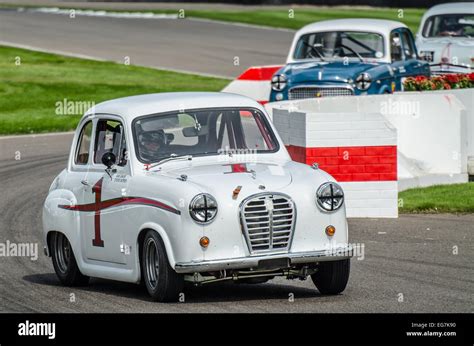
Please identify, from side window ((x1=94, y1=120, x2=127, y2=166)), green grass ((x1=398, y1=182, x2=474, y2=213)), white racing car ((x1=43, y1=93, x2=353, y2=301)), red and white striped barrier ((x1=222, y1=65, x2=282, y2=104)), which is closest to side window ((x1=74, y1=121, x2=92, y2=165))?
white racing car ((x1=43, y1=93, x2=353, y2=301))

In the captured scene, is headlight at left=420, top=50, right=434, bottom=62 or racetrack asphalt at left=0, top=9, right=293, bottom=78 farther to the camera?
racetrack asphalt at left=0, top=9, right=293, bottom=78

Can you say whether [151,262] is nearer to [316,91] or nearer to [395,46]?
[316,91]

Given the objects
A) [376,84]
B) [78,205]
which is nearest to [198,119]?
[78,205]

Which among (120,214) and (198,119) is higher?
(198,119)

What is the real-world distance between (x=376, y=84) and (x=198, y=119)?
403 inches

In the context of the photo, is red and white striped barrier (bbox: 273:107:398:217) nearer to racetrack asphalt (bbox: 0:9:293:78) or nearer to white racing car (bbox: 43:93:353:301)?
white racing car (bbox: 43:93:353:301)

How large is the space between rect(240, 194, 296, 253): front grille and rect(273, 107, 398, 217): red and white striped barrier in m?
5.64

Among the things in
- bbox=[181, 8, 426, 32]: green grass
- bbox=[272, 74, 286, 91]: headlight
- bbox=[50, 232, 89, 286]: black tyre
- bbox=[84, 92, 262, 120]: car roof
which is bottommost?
bbox=[50, 232, 89, 286]: black tyre

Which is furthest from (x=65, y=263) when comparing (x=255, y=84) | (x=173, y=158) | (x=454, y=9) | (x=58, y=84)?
(x=58, y=84)

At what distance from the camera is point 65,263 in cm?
1198

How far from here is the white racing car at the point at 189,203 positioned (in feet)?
32.8

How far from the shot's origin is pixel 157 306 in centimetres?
1009

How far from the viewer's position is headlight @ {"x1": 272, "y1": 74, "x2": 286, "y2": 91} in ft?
71.5

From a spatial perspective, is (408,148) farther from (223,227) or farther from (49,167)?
(223,227)
